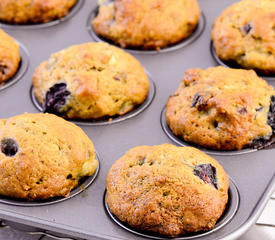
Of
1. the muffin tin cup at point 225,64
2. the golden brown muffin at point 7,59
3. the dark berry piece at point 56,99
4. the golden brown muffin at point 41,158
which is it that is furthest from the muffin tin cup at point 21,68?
the muffin tin cup at point 225,64

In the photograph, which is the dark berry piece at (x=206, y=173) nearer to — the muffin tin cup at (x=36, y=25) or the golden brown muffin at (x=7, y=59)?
the golden brown muffin at (x=7, y=59)

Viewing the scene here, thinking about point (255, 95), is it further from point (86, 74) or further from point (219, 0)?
point (219, 0)

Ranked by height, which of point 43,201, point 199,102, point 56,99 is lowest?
point 43,201

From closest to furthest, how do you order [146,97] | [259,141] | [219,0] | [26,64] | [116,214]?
[116,214] → [259,141] → [146,97] → [26,64] → [219,0]

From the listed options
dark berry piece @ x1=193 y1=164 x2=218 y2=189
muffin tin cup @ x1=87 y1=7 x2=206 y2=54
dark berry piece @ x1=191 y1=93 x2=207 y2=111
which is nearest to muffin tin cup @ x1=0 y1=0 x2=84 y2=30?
muffin tin cup @ x1=87 y1=7 x2=206 y2=54

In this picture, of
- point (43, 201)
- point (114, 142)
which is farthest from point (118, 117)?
point (43, 201)

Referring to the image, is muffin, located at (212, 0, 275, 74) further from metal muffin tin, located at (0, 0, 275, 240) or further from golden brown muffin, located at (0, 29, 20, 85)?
golden brown muffin, located at (0, 29, 20, 85)

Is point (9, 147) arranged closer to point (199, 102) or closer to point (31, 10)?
point (199, 102)

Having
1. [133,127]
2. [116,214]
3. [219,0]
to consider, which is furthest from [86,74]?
[219,0]
